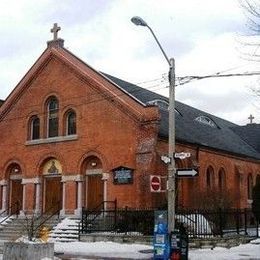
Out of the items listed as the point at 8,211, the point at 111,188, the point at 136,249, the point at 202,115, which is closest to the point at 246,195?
the point at 202,115

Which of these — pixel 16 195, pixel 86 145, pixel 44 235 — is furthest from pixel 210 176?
pixel 44 235

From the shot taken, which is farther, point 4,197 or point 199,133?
point 199,133

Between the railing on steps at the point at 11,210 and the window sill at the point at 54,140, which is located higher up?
the window sill at the point at 54,140

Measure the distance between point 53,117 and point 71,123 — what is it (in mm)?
1567

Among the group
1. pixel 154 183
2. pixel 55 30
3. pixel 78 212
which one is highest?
pixel 55 30

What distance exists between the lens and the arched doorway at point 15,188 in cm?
3522

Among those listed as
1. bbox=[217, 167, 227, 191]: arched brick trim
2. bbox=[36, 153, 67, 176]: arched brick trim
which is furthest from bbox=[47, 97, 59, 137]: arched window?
bbox=[217, 167, 227, 191]: arched brick trim

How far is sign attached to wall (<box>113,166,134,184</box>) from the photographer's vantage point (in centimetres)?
2992

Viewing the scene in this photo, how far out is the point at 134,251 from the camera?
72.5 feet

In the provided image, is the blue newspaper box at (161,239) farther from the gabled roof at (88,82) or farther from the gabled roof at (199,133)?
the gabled roof at (199,133)

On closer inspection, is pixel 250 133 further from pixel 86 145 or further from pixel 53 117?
pixel 86 145

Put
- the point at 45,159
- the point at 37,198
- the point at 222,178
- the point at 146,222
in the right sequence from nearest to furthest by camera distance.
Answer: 1. the point at 146,222
2. the point at 37,198
3. the point at 45,159
4. the point at 222,178

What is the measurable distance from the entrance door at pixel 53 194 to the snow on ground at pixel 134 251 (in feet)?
26.6

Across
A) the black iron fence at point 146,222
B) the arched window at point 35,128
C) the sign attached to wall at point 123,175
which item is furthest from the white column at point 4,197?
the sign attached to wall at point 123,175
